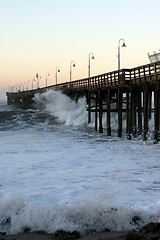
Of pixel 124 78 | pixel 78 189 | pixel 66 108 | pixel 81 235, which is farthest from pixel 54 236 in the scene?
pixel 66 108

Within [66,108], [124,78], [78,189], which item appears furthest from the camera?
[66,108]

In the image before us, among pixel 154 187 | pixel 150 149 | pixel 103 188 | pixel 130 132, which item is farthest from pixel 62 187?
pixel 130 132

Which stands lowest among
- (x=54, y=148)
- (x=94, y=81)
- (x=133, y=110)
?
(x=54, y=148)

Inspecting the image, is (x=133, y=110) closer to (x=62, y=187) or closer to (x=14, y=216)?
(x=62, y=187)

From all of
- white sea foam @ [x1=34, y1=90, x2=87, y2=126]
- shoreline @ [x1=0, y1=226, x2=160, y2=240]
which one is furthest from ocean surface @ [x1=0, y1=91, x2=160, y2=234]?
white sea foam @ [x1=34, y1=90, x2=87, y2=126]

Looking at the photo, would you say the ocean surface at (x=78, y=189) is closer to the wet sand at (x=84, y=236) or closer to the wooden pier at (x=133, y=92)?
the wet sand at (x=84, y=236)

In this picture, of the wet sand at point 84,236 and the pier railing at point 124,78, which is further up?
the pier railing at point 124,78

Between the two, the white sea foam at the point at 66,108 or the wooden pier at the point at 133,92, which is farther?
the white sea foam at the point at 66,108

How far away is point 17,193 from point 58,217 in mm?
2115

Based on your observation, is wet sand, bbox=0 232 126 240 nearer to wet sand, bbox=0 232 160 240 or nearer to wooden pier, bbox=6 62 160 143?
wet sand, bbox=0 232 160 240

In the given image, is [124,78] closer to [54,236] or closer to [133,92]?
[133,92]

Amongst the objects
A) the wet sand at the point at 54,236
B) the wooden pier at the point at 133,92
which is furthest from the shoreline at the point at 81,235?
the wooden pier at the point at 133,92

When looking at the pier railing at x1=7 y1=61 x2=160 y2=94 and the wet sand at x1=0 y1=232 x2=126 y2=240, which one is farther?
→ the pier railing at x1=7 y1=61 x2=160 y2=94

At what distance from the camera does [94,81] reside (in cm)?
2867
